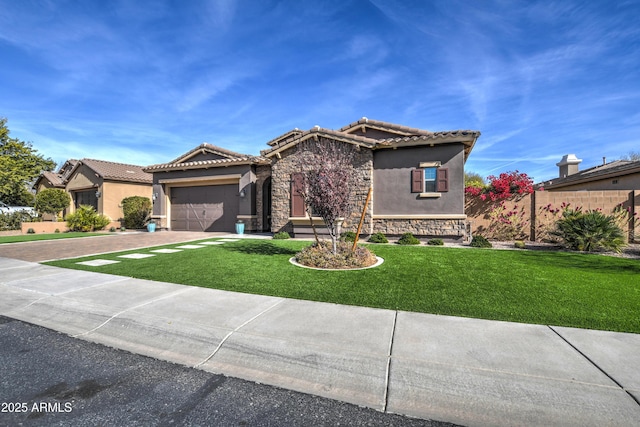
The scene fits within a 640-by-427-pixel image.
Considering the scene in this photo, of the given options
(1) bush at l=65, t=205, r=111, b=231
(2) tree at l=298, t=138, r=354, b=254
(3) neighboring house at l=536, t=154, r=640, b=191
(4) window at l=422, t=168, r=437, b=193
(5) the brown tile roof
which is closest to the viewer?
(2) tree at l=298, t=138, r=354, b=254

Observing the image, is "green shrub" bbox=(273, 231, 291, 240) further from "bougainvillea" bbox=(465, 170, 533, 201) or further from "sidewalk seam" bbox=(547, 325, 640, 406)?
"sidewalk seam" bbox=(547, 325, 640, 406)

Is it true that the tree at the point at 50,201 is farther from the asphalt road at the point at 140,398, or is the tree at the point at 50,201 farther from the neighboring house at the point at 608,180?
the neighboring house at the point at 608,180

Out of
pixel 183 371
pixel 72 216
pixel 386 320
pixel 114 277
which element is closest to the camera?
pixel 183 371

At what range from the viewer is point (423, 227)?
12.2 meters

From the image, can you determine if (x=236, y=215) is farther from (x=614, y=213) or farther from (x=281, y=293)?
(x=614, y=213)

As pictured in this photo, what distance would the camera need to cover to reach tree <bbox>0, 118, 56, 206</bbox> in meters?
22.7

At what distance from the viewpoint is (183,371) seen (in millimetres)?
2977

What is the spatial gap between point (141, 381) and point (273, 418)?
1.42 meters

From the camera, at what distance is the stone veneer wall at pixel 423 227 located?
467 inches

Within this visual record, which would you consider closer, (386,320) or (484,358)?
(484,358)

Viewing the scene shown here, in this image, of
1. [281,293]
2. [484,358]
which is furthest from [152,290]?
[484,358]

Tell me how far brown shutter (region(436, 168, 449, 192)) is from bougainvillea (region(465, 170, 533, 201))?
83.5 inches

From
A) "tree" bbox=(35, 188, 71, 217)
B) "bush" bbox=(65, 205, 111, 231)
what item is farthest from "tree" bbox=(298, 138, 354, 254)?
"tree" bbox=(35, 188, 71, 217)

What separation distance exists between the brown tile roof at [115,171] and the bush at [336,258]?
17945 mm
